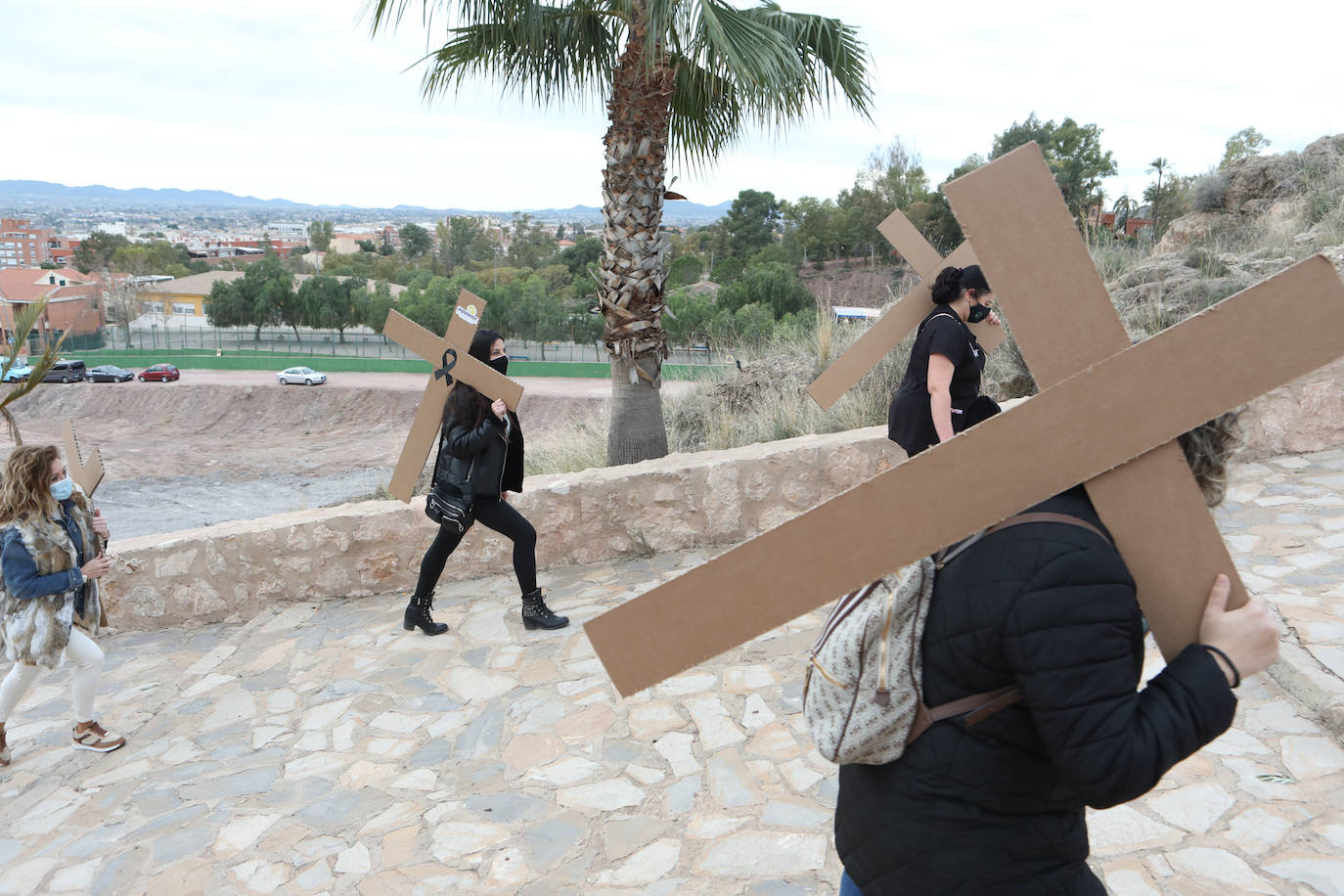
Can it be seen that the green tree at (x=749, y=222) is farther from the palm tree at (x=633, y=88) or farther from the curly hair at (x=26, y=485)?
the curly hair at (x=26, y=485)

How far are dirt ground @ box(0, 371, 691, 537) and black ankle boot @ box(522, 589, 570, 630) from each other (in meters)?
19.5

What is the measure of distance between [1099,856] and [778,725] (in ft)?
4.34

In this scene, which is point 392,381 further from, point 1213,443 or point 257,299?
point 1213,443

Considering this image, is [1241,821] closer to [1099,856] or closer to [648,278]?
[1099,856]

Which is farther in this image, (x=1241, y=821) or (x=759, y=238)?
(x=759, y=238)

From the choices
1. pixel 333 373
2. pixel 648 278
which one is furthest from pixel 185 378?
pixel 648 278

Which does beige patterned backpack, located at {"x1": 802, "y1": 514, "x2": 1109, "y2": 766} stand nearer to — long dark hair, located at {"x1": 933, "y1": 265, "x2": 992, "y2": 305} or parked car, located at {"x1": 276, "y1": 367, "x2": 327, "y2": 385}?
long dark hair, located at {"x1": 933, "y1": 265, "x2": 992, "y2": 305}

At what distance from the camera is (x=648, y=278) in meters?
7.48

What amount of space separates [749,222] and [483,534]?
61701mm

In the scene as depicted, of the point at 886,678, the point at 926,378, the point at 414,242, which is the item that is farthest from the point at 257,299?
the point at 886,678

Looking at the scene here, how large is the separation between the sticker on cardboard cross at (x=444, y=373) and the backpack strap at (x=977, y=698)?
3442mm

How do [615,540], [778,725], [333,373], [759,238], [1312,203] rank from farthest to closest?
[759,238] → [333,373] → [1312,203] → [615,540] → [778,725]

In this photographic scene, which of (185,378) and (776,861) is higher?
(776,861)

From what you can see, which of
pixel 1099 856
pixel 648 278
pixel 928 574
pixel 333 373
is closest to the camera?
pixel 928 574
